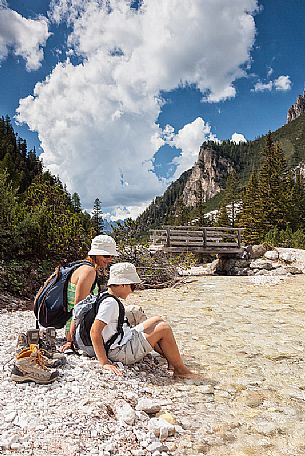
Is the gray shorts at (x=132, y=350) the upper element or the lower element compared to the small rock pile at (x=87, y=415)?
upper

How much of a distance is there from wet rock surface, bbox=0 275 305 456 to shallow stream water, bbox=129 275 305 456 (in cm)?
1

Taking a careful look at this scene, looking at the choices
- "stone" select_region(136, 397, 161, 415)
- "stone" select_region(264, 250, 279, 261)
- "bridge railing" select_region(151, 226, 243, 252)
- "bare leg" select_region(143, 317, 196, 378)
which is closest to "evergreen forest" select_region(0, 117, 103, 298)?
"bare leg" select_region(143, 317, 196, 378)

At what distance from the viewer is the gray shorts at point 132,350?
4.80 meters

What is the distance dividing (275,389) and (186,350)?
1837 mm

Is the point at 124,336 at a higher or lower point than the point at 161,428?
higher

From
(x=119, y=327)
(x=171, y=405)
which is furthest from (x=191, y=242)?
(x=171, y=405)

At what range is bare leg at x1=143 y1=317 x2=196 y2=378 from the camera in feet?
16.0

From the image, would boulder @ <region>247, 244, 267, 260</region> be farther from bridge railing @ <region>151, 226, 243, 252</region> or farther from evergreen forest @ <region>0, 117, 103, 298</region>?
evergreen forest @ <region>0, 117, 103, 298</region>

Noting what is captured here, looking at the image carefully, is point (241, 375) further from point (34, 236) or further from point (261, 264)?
point (261, 264)

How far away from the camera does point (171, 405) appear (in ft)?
13.6

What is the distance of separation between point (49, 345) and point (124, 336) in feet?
2.96

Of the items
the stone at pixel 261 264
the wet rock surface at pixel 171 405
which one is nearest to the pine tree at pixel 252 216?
the stone at pixel 261 264

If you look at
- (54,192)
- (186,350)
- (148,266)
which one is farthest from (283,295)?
(54,192)

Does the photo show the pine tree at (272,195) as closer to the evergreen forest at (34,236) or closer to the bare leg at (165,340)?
the evergreen forest at (34,236)
